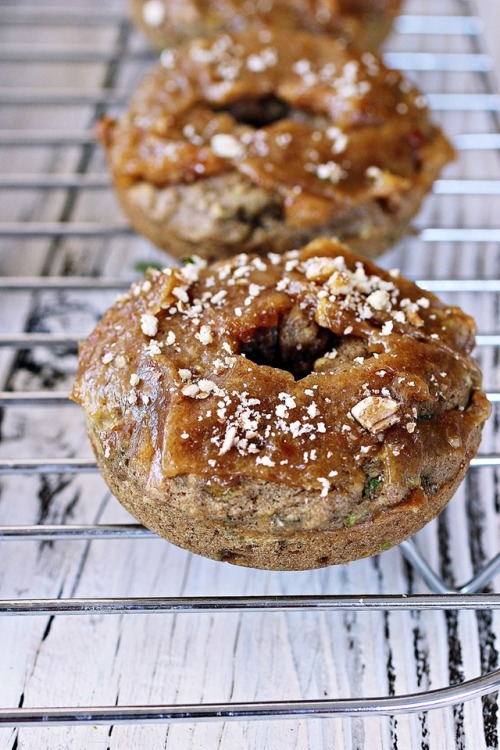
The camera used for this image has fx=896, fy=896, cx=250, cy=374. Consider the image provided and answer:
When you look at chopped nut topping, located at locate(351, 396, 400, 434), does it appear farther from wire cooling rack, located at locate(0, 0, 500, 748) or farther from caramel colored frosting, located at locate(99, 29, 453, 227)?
caramel colored frosting, located at locate(99, 29, 453, 227)

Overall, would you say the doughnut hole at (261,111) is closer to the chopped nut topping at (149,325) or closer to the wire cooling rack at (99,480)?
the wire cooling rack at (99,480)

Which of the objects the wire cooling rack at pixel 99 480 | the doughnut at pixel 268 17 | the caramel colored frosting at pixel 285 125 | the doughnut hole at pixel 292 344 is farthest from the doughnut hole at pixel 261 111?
the doughnut hole at pixel 292 344

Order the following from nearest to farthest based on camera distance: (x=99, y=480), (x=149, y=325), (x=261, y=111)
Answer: (x=149, y=325)
(x=99, y=480)
(x=261, y=111)

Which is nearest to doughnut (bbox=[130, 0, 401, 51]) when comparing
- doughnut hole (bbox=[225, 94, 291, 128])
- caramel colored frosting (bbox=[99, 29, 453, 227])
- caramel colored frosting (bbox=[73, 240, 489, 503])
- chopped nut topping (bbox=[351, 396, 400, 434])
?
caramel colored frosting (bbox=[99, 29, 453, 227])

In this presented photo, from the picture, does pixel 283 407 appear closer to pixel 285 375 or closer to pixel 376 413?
pixel 285 375

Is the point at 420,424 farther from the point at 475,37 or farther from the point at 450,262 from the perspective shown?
the point at 475,37

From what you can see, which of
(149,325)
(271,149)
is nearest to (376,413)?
(149,325)
